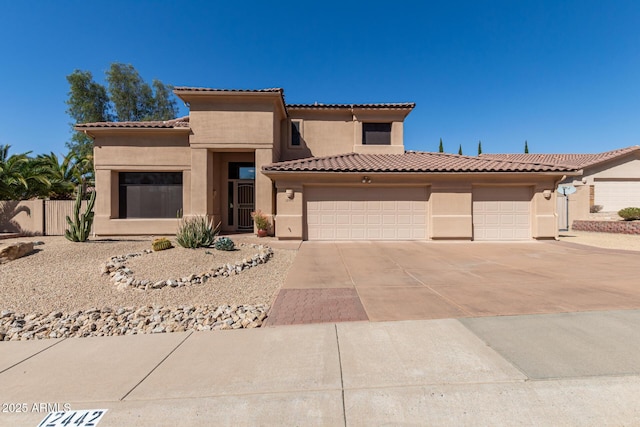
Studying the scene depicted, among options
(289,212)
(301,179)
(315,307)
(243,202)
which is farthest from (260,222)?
(315,307)

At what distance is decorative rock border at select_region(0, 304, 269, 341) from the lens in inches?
168

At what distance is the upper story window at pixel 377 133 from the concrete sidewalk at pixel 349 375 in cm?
1407

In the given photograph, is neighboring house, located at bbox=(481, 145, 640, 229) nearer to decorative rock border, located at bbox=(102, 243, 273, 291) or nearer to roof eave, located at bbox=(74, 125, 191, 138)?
decorative rock border, located at bbox=(102, 243, 273, 291)

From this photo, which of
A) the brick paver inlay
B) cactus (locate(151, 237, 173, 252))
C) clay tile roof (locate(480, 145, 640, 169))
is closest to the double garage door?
cactus (locate(151, 237, 173, 252))

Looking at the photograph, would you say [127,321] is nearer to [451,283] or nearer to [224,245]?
[224,245]

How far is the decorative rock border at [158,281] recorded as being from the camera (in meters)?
6.31

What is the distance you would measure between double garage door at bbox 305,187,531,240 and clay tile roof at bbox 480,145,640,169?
11.6 metres

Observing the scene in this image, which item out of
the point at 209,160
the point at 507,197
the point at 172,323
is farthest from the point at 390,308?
the point at 209,160

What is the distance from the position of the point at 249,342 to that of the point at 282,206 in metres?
9.16

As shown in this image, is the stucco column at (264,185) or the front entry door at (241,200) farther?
the front entry door at (241,200)

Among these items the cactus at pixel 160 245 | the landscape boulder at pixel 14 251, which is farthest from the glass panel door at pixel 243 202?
the landscape boulder at pixel 14 251

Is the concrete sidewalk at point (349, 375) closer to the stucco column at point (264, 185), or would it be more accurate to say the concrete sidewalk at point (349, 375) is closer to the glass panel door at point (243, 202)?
the stucco column at point (264, 185)

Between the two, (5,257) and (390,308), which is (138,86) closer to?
(5,257)

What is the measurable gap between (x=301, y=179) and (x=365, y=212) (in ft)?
10.5
